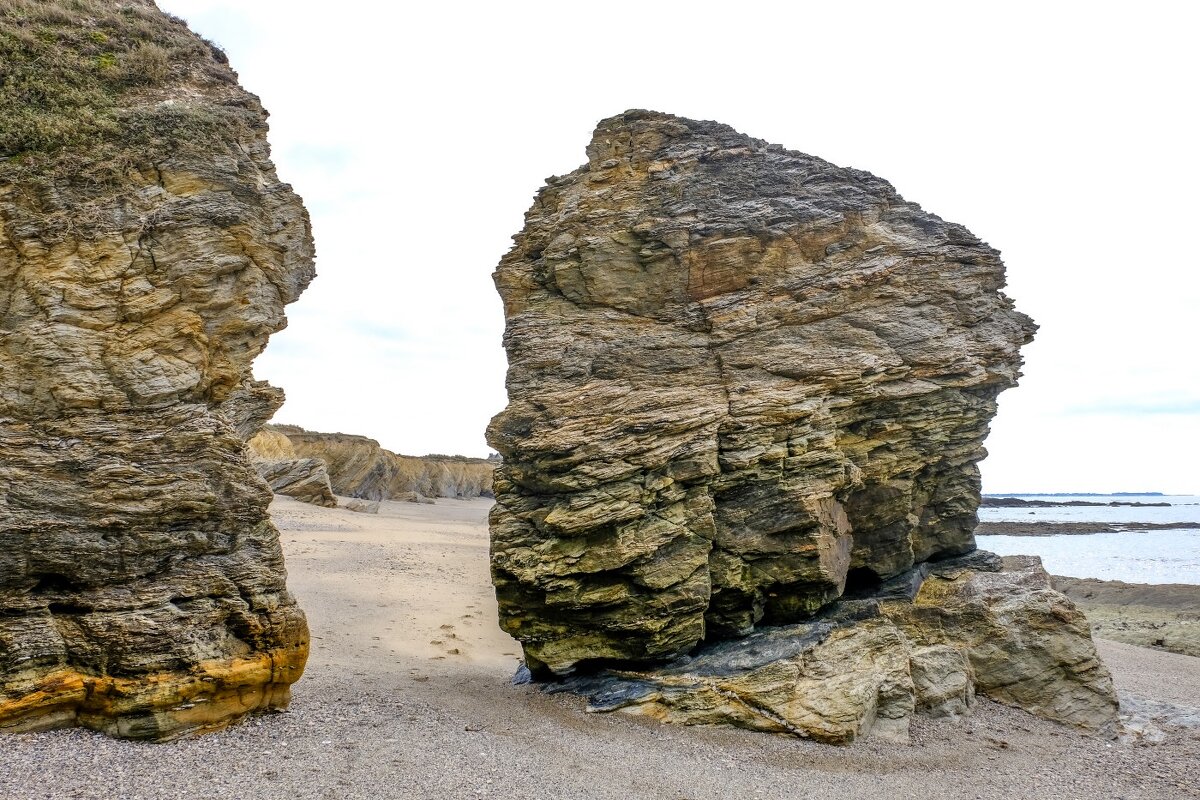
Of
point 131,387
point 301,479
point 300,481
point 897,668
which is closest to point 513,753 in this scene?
point 897,668

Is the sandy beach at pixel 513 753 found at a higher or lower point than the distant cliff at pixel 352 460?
lower

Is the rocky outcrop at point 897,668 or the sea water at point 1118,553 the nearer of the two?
the rocky outcrop at point 897,668

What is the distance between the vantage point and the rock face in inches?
415

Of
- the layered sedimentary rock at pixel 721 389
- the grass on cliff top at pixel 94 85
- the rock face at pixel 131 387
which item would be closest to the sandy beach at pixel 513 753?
the rock face at pixel 131 387

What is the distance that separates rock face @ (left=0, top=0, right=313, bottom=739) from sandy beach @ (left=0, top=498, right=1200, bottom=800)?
1.03m

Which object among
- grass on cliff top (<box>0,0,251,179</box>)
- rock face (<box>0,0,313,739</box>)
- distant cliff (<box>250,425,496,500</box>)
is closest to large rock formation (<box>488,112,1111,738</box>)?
rock face (<box>0,0,313,739</box>)

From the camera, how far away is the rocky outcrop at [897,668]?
13281 millimetres

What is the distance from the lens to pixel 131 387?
11133mm

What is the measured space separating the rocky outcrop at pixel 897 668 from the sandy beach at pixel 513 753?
1.49 feet

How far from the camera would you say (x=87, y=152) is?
11586 mm

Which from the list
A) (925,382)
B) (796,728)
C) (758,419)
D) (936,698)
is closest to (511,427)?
(758,419)

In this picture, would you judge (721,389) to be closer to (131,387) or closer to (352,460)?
(131,387)

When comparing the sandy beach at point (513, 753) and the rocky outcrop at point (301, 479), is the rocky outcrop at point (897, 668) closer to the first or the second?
the sandy beach at point (513, 753)

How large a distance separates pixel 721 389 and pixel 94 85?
1277 cm
